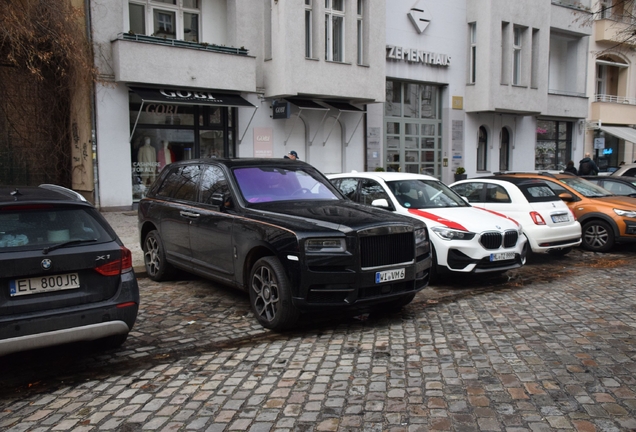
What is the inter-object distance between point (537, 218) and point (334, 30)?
11949 millimetres

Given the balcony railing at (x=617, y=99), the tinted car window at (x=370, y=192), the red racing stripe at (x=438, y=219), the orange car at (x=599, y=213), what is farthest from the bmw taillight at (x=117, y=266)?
the balcony railing at (x=617, y=99)

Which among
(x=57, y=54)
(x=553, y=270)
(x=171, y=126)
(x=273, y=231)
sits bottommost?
(x=553, y=270)

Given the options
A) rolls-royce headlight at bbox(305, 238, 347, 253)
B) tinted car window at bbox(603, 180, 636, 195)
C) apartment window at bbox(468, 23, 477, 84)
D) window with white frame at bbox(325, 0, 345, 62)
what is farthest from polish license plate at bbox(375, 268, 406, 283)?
apartment window at bbox(468, 23, 477, 84)

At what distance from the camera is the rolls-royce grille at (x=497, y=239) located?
845cm

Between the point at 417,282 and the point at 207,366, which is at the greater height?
the point at 417,282

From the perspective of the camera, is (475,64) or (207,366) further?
(475,64)

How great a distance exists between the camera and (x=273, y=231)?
6.18 meters

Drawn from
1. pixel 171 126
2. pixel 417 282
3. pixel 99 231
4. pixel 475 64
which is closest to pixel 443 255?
pixel 417 282

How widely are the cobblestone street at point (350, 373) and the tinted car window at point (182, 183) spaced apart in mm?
1504

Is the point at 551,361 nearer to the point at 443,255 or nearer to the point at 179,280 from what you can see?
the point at 443,255

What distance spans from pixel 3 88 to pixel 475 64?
1810 centimetres

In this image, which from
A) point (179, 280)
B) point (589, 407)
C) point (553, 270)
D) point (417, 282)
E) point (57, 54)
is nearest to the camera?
point (589, 407)

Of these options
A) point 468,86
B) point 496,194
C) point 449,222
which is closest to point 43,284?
point 449,222

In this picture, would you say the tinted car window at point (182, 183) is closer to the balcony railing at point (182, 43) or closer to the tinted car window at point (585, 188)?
the tinted car window at point (585, 188)
